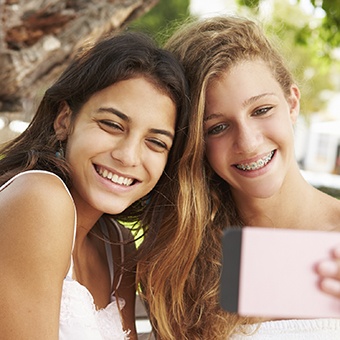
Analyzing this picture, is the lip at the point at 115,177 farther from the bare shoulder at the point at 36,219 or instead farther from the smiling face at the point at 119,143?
the bare shoulder at the point at 36,219

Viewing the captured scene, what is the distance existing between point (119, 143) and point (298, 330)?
944 millimetres

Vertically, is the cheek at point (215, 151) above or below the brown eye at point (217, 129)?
below

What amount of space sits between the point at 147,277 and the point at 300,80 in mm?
1083

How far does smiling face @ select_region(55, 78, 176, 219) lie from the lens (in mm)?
2383

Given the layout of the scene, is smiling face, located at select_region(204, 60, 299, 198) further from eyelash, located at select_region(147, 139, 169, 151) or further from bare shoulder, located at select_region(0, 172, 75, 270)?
bare shoulder, located at select_region(0, 172, 75, 270)

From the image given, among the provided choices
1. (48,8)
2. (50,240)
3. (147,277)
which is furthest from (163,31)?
(48,8)

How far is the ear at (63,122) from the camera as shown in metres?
2.54

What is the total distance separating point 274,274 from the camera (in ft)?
3.83

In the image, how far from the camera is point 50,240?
2.17 m

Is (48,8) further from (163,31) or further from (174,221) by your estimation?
(174,221)

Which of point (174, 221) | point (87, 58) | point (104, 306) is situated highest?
point (87, 58)

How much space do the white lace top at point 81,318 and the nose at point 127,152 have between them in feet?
0.70

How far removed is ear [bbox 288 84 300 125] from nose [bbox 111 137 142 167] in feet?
2.41

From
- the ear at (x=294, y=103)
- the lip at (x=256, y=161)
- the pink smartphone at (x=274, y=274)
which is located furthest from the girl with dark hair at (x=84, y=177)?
the pink smartphone at (x=274, y=274)
